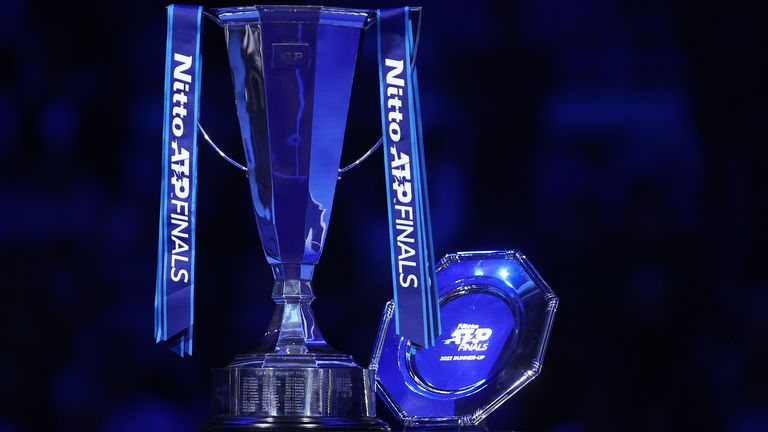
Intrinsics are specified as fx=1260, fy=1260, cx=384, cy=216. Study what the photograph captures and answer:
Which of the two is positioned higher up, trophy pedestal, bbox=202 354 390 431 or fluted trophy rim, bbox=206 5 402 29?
fluted trophy rim, bbox=206 5 402 29

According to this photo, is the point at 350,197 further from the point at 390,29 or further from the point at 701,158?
the point at 701,158

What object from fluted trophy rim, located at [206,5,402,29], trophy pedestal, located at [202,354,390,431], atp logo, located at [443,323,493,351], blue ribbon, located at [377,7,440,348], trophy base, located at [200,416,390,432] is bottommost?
trophy base, located at [200,416,390,432]

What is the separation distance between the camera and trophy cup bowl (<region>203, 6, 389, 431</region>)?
240 centimetres

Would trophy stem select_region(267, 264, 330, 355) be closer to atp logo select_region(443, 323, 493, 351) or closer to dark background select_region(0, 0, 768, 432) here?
atp logo select_region(443, 323, 493, 351)

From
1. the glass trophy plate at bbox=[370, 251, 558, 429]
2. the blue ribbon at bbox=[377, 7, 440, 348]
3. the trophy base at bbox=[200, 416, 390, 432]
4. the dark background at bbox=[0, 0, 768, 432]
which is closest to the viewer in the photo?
the trophy base at bbox=[200, 416, 390, 432]

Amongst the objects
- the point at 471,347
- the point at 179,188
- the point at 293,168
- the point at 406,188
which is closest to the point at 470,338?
the point at 471,347

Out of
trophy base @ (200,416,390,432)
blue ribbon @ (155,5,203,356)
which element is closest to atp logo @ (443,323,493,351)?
trophy base @ (200,416,390,432)

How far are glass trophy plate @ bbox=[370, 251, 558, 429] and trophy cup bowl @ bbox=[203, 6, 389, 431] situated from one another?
5.5 inches

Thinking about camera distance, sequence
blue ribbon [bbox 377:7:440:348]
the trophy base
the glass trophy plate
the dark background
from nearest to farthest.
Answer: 1. the trophy base
2. blue ribbon [bbox 377:7:440:348]
3. the glass trophy plate
4. the dark background

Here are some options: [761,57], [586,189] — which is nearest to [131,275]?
[586,189]

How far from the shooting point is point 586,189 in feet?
9.12

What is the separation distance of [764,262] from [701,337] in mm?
209

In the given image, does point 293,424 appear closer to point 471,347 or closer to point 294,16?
point 471,347

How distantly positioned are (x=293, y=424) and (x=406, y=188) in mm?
504
